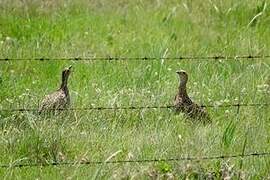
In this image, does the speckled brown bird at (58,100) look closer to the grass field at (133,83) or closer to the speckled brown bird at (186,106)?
the grass field at (133,83)

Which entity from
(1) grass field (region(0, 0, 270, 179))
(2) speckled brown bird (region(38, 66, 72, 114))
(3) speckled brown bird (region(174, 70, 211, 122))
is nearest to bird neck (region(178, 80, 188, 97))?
(3) speckled brown bird (region(174, 70, 211, 122))

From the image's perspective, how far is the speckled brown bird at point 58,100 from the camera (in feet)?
20.7

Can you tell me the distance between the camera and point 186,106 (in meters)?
6.46

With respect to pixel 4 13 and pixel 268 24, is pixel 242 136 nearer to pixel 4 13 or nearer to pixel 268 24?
pixel 268 24

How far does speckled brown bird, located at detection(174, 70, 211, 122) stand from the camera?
6.43 meters

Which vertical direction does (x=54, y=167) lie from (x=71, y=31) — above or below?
below

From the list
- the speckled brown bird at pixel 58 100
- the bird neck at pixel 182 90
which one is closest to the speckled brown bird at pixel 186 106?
the bird neck at pixel 182 90

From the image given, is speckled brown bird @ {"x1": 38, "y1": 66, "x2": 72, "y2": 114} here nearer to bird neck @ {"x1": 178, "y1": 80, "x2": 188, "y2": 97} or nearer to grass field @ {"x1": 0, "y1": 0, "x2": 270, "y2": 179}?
grass field @ {"x1": 0, "y1": 0, "x2": 270, "y2": 179}

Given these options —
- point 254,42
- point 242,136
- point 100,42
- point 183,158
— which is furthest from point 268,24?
point 183,158

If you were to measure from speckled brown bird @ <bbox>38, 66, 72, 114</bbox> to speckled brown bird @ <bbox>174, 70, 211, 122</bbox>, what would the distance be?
2.89 ft

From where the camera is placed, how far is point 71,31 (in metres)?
9.03

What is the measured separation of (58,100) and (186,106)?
1.01m

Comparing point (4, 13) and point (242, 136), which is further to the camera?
point (4, 13)

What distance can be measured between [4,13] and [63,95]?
3.28 metres
